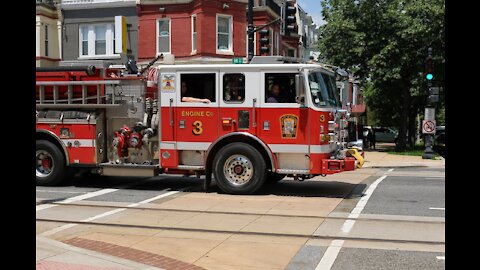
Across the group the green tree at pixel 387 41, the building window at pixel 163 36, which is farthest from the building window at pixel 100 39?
the green tree at pixel 387 41

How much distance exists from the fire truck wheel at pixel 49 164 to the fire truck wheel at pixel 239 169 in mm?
3555

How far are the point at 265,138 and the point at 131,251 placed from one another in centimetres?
465

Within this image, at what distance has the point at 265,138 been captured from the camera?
411 inches

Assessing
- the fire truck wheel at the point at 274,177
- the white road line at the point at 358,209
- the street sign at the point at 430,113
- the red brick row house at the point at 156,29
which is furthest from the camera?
the red brick row house at the point at 156,29

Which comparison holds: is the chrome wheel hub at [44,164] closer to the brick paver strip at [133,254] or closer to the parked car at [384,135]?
the brick paver strip at [133,254]

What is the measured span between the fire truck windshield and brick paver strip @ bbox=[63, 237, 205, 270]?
5.08 m

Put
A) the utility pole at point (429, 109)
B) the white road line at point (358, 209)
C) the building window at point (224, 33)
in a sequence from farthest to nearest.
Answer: the building window at point (224, 33)
the utility pole at point (429, 109)
the white road line at point (358, 209)

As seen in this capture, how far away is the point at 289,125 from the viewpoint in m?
10.3

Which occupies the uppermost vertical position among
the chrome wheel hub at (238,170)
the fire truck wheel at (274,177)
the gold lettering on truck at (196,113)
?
the gold lettering on truck at (196,113)

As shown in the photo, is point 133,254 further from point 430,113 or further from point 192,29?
point 192,29

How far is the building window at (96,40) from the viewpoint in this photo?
28.8m

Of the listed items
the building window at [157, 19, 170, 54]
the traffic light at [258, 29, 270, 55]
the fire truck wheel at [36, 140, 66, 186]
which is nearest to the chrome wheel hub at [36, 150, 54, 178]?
the fire truck wheel at [36, 140, 66, 186]
